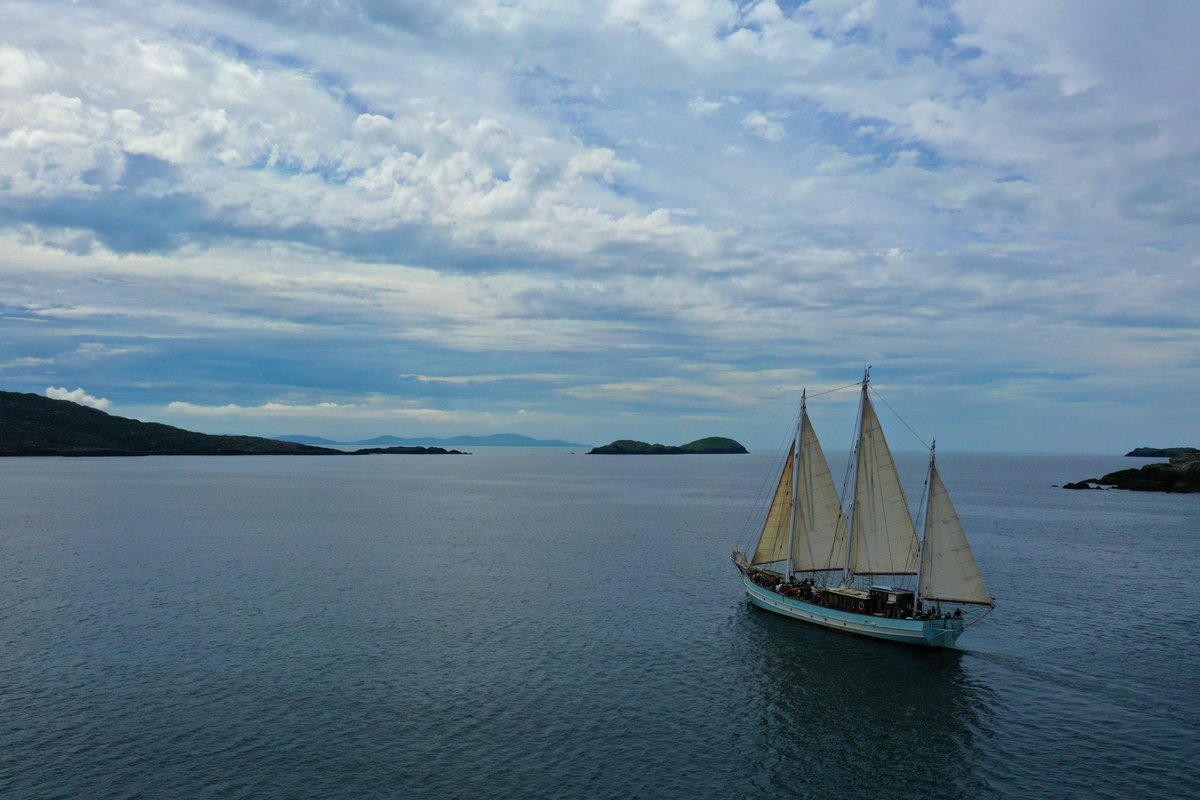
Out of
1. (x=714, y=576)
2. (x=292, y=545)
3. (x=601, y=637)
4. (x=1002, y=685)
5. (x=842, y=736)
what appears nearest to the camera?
(x=842, y=736)

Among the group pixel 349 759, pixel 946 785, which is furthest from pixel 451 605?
pixel 946 785

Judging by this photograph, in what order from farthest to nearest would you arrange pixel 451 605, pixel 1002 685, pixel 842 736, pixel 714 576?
pixel 714 576 → pixel 451 605 → pixel 1002 685 → pixel 842 736

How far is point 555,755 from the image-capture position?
38.4 metres

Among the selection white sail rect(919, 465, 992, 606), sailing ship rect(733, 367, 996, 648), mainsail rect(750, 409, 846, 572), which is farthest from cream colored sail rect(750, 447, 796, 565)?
white sail rect(919, 465, 992, 606)

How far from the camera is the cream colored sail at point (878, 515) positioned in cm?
6494

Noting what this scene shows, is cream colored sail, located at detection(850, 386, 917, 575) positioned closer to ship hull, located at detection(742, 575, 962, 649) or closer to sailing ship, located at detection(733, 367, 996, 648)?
sailing ship, located at detection(733, 367, 996, 648)

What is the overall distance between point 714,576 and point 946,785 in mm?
50219

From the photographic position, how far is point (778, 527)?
75.9 m

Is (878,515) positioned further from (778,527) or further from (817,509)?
(778,527)

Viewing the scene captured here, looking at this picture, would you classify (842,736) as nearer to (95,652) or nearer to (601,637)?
(601,637)

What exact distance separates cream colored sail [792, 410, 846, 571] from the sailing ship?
0.10 m

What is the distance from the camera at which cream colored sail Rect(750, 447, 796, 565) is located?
75.4 m

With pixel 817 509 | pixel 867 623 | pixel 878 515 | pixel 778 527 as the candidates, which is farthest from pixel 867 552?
pixel 778 527

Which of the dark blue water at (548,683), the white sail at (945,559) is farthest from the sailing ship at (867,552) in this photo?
the dark blue water at (548,683)
